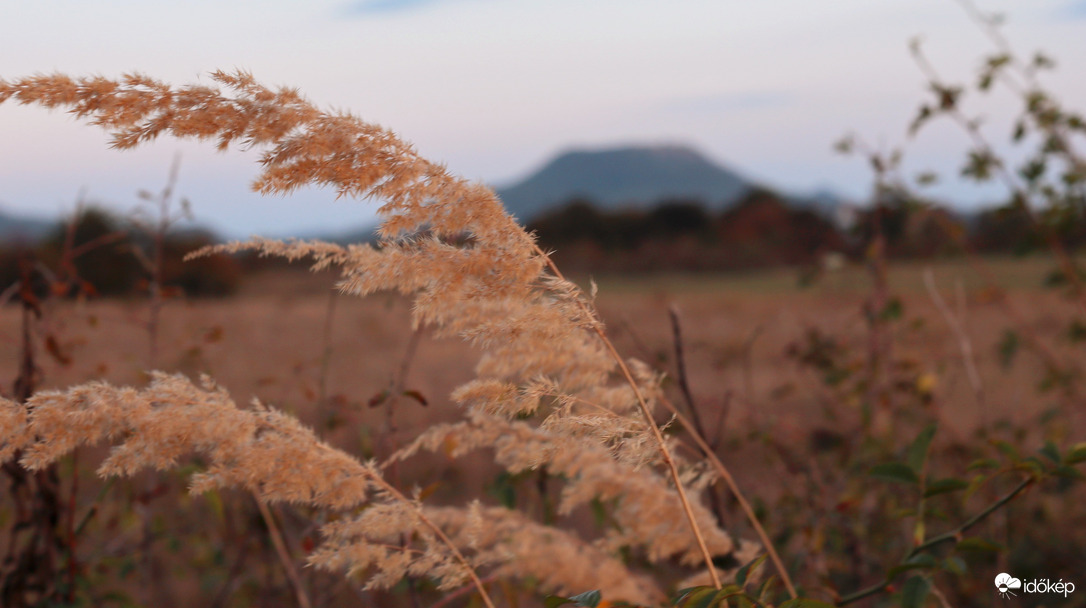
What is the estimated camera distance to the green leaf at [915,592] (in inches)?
49.6

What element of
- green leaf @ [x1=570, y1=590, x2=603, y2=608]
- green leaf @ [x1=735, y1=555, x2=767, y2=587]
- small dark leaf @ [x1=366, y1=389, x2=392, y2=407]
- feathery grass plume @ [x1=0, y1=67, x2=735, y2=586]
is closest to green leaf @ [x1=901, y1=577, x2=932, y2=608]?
green leaf @ [x1=735, y1=555, x2=767, y2=587]

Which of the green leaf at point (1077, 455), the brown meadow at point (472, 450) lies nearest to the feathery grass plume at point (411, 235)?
the brown meadow at point (472, 450)

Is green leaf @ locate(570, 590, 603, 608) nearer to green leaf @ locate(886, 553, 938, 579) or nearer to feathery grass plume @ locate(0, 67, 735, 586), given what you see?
feathery grass plume @ locate(0, 67, 735, 586)

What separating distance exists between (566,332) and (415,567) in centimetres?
42

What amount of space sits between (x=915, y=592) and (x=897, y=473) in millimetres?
252

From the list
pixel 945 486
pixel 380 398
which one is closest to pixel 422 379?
pixel 380 398

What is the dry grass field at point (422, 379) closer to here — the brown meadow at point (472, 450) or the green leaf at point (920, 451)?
the brown meadow at point (472, 450)

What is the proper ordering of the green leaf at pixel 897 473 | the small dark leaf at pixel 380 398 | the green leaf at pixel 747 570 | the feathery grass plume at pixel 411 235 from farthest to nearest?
the small dark leaf at pixel 380 398
the green leaf at pixel 897 473
the green leaf at pixel 747 570
the feathery grass plume at pixel 411 235

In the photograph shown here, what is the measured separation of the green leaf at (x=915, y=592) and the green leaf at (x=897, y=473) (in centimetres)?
20

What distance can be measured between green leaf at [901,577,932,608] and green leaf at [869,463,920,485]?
204 millimetres

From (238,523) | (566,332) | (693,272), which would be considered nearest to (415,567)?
(566,332)

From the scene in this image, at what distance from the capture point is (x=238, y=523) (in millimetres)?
3678

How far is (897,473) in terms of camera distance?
1479mm

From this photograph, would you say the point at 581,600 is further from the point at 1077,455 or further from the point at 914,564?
the point at 1077,455
